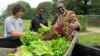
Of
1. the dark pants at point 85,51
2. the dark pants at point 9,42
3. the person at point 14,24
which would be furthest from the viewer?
the dark pants at point 9,42

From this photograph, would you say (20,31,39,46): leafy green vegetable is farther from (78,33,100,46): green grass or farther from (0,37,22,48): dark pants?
(78,33,100,46): green grass

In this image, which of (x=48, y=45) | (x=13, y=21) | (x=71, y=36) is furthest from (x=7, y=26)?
(x=48, y=45)

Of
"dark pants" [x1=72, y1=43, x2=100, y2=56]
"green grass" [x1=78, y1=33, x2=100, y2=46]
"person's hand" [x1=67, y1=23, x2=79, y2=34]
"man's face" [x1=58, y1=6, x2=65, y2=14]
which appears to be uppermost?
"man's face" [x1=58, y1=6, x2=65, y2=14]

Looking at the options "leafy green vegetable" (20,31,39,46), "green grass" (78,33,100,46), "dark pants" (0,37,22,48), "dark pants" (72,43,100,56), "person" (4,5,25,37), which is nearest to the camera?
"dark pants" (72,43,100,56)

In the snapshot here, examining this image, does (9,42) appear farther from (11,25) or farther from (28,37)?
(28,37)

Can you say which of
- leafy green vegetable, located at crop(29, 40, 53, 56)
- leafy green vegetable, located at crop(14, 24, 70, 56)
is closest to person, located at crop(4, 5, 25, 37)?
leafy green vegetable, located at crop(14, 24, 70, 56)

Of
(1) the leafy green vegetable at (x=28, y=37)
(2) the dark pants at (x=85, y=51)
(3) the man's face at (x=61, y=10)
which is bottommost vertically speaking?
(2) the dark pants at (x=85, y=51)

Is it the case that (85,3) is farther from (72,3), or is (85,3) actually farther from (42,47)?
(42,47)

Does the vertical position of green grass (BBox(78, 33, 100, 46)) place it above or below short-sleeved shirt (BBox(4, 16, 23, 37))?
below

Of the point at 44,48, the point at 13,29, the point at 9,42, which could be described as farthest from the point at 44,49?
the point at 9,42

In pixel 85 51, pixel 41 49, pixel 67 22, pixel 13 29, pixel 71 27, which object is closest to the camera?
pixel 41 49

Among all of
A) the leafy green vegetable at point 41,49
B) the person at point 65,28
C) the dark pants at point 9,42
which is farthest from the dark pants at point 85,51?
the dark pants at point 9,42

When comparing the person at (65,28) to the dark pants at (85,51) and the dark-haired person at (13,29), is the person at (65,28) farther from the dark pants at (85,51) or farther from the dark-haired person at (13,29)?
the dark-haired person at (13,29)

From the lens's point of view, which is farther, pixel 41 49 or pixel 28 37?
pixel 28 37
